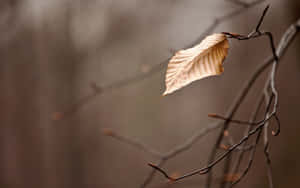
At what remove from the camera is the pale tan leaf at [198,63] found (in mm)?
272

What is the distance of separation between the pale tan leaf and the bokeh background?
2.82 ft

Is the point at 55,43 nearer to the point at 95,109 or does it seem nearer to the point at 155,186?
the point at 95,109

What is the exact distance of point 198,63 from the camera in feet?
0.92

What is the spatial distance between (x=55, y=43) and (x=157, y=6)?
1.88ft

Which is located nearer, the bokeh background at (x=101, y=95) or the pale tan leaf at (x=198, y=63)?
the pale tan leaf at (x=198, y=63)

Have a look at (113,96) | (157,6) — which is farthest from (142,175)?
(157,6)

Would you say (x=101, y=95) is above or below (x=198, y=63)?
below

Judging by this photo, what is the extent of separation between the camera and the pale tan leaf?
272 millimetres

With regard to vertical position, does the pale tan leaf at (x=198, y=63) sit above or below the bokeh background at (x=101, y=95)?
above

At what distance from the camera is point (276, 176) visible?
3.37 feet

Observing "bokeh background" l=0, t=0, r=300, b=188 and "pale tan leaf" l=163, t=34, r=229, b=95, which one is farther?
"bokeh background" l=0, t=0, r=300, b=188

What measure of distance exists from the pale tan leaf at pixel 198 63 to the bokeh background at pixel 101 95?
2.82ft

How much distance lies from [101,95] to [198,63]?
1194 mm

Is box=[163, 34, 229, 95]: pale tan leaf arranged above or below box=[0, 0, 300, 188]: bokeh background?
above
